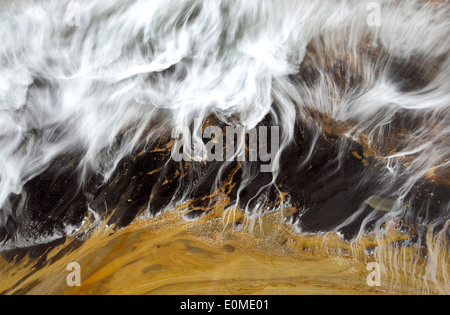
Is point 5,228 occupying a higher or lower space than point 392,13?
lower

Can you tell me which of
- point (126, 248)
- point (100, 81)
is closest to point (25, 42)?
point (100, 81)

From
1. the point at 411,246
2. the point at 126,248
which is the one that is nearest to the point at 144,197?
the point at 126,248

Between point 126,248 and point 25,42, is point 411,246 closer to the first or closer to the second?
point 126,248

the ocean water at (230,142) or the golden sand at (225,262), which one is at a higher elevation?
the ocean water at (230,142)

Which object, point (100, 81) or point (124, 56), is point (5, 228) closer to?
point (100, 81)

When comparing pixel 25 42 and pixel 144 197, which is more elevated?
pixel 25 42

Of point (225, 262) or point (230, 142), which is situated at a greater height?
point (230, 142)

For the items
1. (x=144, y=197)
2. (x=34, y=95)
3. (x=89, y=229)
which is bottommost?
(x=89, y=229)

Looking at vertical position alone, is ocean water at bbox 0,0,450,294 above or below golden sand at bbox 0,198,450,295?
above

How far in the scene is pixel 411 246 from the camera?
6.04 feet

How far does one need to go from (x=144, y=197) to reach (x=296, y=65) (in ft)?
3.55

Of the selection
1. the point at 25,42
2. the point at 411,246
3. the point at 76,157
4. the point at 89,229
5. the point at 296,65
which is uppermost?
the point at 25,42

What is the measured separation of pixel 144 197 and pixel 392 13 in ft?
5.39

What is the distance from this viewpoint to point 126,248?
180 centimetres
